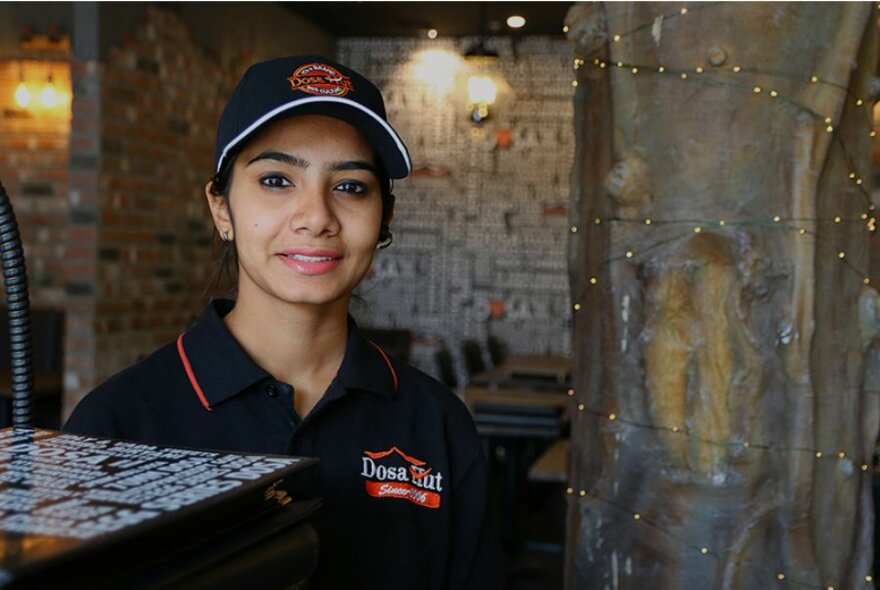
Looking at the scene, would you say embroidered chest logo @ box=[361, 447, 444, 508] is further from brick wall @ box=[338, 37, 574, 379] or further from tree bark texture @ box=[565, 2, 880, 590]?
brick wall @ box=[338, 37, 574, 379]

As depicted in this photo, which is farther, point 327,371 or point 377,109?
point 327,371

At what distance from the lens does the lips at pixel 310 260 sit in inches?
46.6

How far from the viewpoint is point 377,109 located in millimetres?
1203

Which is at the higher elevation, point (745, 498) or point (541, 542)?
point (745, 498)

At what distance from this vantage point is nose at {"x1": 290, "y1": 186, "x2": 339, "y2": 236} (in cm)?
117

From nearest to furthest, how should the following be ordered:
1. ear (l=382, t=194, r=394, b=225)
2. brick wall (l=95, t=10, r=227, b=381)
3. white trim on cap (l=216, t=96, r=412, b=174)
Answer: white trim on cap (l=216, t=96, r=412, b=174), ear (l=382, t=194, r=394, b=225), brick wall (l=95, t=10, r=227, b=381)

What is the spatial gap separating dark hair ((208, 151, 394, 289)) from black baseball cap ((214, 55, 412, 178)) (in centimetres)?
→ 3

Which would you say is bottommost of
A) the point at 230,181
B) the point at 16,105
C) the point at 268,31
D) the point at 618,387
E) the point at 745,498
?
the point at 745,498

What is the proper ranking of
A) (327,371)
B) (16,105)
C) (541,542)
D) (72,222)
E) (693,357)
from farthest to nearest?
(16,105) < (541,542) < (72,222) < (693,357) < (327,371)

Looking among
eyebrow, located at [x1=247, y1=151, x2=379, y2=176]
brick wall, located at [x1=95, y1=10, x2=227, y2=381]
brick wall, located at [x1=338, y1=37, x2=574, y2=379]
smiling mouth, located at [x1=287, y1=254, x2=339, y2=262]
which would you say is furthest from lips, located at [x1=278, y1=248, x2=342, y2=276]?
brick wall, located at [x1=338, y1=37, x2=574, y2=379]

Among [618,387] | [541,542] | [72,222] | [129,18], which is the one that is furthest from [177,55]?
[618,387]

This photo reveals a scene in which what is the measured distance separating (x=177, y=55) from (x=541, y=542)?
3.15 m

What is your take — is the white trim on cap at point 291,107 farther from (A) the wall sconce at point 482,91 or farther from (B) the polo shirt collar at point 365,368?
(A) the wall sconce at point 482,91

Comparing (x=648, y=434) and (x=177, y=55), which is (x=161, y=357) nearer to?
(x=648, y=434)
